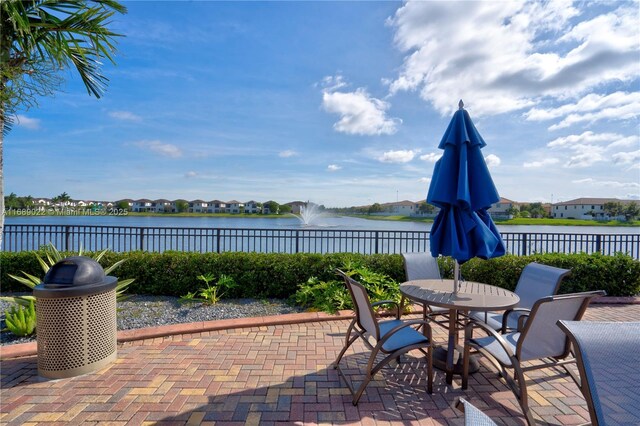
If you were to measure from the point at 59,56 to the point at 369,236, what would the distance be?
562 cm

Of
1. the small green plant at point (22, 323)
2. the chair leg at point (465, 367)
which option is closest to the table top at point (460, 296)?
the chair leg at point (465, 367)

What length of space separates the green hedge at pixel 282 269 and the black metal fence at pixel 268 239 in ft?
3.61

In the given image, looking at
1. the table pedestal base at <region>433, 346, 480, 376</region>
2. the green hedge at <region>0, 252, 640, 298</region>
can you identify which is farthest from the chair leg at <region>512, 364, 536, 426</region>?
the green hedge at <region>0, 252, 640, 298</region>

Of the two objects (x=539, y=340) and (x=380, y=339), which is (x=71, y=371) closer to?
(x=380, y=339)

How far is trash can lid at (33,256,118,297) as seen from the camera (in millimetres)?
2707

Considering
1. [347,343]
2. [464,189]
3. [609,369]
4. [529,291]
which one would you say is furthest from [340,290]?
[609,369]

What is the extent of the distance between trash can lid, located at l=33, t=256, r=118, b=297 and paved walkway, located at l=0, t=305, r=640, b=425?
777 millimetres

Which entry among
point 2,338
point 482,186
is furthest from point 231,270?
point 482,186

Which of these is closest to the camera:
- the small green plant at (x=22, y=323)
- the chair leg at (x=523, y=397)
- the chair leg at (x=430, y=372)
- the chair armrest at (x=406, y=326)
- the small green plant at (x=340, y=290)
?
the chair leg at (x=523, y=397)

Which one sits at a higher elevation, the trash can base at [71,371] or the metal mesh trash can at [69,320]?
the metal mesh trash can at [69,320]

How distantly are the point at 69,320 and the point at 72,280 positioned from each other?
1.15 feet

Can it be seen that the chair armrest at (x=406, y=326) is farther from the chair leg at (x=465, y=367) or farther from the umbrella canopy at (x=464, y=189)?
the umbrella canopy at (x=464, y=189)

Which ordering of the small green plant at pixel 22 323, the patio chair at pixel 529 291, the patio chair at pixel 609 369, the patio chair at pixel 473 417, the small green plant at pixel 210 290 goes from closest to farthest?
the patio chair at pixel 473 417
the patio chair at pixel 609 369
the patio chair at pixel 529 291
the small green plant at pixel 22 323
the small green plant at pixel 210 290

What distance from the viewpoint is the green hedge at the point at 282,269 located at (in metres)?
5.07
